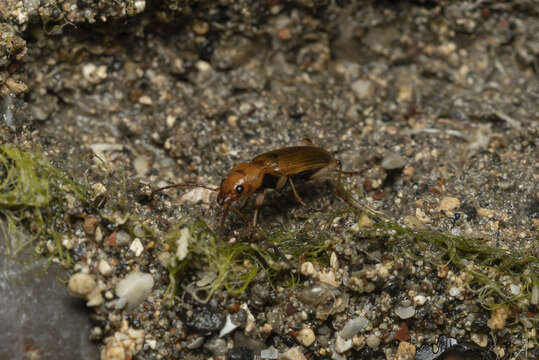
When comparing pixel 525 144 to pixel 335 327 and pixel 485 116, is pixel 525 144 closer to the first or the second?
pixel 485 116

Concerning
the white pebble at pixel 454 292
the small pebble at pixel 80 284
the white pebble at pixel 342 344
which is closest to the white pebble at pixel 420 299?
the white pebble at pixel 454 292

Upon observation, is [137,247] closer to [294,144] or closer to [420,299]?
[294,144]

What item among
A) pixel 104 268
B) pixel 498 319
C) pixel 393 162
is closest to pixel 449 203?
pixel 393 162

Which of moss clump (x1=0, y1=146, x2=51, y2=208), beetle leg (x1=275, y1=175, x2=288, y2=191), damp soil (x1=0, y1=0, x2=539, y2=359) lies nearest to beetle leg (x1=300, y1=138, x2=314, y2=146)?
damp soil (x1=0, y1=0, x2=539, y2=359)

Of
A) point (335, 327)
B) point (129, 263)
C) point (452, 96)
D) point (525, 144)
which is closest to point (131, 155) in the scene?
point (129, 263)

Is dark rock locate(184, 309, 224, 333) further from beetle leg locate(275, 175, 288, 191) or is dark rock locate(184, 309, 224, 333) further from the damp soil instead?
beetle leg locate(275, 175, 288, 191)

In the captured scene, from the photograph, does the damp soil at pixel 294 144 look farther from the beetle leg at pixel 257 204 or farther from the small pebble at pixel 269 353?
the beetle leg at pixel 257 204
